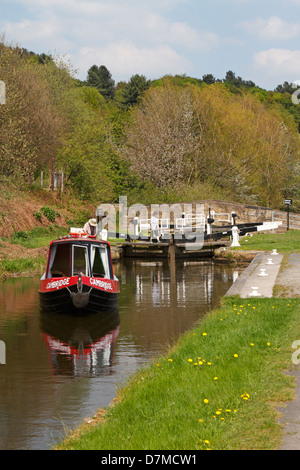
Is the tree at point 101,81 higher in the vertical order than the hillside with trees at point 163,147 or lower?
higher

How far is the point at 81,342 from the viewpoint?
16859 millimetres

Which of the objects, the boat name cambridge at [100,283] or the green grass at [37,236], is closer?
the boat name cambridge at [100,283]

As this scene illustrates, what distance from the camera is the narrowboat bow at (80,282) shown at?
19.7m

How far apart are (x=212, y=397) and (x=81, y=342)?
872cm

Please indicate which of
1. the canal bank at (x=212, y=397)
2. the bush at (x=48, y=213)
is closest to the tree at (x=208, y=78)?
the bush at (x=48, y=213)

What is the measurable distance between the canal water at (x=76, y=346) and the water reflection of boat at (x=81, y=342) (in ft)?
0.08

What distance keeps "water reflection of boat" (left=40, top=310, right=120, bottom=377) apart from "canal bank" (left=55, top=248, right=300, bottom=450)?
2.25 metres

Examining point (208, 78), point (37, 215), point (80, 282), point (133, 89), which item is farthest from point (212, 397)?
point (208, 78)

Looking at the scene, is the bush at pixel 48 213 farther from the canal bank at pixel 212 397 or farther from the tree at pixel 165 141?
the canal bank at pixel 212 397

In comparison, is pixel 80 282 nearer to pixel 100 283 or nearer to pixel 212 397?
pixel 100 283

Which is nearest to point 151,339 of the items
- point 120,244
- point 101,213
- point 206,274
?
point 206,274

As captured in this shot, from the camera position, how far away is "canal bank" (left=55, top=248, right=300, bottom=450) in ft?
23.3
